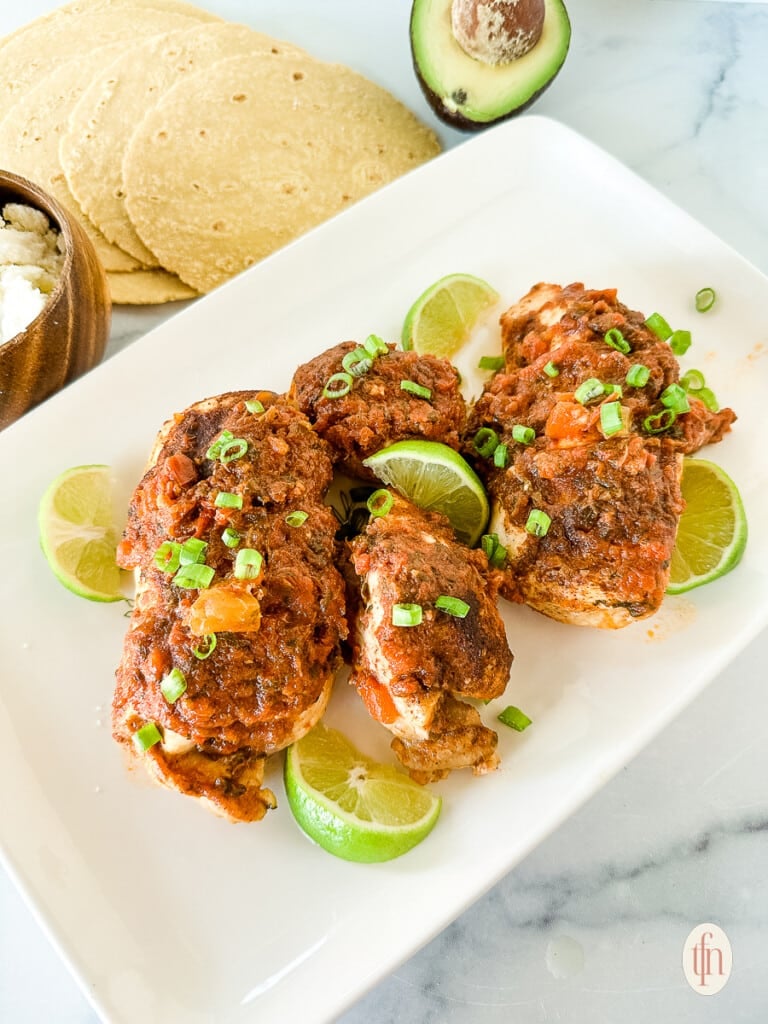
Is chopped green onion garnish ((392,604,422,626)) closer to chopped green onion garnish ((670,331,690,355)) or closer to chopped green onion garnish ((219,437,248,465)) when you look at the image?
chopped green onion garnish ((219,437,248,465))

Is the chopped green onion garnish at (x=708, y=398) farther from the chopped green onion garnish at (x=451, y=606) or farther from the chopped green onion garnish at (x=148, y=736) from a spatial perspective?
the chopped green onion garnish at (x=148, y=736)

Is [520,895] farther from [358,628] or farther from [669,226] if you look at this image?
[669,226]

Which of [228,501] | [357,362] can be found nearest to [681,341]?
[357,362]

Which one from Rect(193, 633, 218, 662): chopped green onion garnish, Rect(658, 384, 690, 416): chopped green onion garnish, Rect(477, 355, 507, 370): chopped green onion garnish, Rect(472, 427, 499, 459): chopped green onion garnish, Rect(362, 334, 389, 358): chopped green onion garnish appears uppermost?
Rect(658, 384, 690, 416): chopped green onion garnish

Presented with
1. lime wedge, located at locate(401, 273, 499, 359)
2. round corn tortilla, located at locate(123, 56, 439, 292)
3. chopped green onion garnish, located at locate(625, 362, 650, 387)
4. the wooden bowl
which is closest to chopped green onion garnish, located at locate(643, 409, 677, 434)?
chopped green onion garnish, located at locate(625, 362, 650, 387)

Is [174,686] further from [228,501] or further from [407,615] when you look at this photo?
[407,615]
